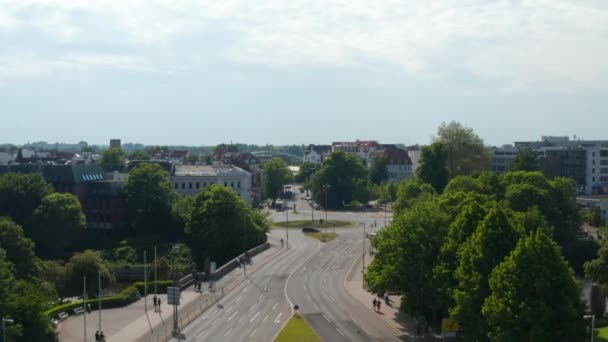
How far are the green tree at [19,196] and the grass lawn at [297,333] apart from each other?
55.9 meters

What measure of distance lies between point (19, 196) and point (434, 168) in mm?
64530

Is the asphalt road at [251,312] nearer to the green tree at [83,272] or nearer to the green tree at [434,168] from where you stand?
the green tree at [83,272]

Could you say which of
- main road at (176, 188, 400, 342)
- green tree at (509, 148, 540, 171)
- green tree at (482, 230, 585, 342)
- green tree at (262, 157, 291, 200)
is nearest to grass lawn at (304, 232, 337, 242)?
main road at (176, 188, 400, 342)

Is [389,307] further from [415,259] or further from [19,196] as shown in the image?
[19,196]

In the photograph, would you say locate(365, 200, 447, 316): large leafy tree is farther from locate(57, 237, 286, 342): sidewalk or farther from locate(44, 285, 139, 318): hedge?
locate(44, 285, 139, 318): hedge

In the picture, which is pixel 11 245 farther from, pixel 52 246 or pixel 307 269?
pixel 307 269

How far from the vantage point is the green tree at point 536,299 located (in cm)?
4438

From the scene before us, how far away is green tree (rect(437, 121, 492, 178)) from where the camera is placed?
134 meters

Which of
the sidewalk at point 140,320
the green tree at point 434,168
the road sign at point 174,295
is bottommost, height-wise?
the sidewalk at point 140,320

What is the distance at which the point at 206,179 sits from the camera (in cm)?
14012

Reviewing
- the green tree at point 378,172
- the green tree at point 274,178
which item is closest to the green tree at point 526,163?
the green tree at point 378,172

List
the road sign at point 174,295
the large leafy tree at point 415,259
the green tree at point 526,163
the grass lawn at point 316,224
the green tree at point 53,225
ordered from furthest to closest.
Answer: the green tree at point 526,163
the grass lawn at point 316,224
the green tree at point 53,225
the road sign at point 174,295
the large leafy tree at point 415,259

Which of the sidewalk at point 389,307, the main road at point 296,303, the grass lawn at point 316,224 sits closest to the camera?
the main road at point 296,303

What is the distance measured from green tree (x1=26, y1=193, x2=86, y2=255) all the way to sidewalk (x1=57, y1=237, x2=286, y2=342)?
3085cm
